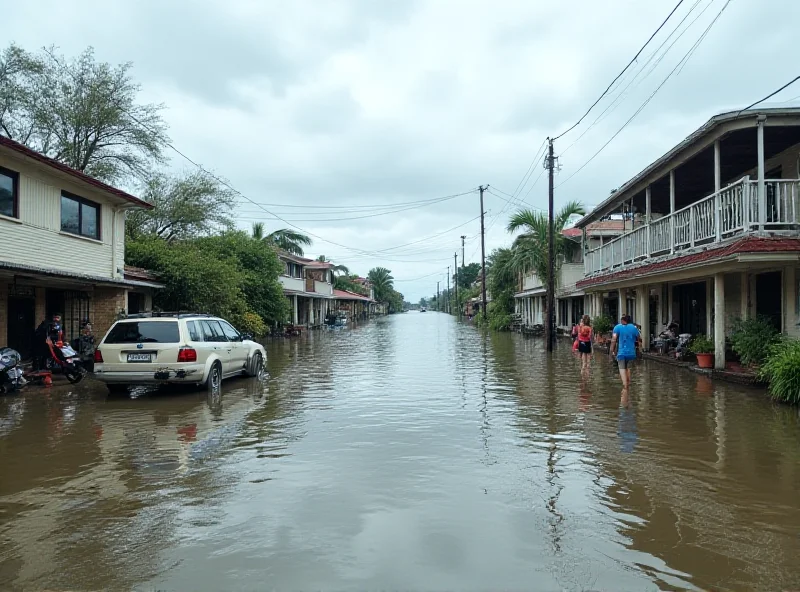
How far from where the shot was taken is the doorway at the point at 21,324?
15.7 meters

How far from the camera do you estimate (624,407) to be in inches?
427

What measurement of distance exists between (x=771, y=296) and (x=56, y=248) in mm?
18365

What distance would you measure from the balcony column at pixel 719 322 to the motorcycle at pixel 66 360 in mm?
14780

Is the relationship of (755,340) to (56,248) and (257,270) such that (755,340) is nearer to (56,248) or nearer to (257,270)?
(56,248)

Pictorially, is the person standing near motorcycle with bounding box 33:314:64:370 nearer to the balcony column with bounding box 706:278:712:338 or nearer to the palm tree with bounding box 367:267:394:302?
the balcony column with bounding box 706:278:712:338

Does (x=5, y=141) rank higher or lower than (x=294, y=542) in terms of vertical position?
higher

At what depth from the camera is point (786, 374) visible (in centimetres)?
1067

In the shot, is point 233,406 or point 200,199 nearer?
point 233,406

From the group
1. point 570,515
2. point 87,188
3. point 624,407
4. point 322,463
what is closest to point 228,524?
point 322,463

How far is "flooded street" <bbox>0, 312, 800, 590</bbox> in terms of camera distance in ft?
13.8

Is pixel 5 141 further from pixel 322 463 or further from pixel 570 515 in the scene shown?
pixel 570 515

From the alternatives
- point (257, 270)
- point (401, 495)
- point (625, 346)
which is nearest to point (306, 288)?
point (257, 270)

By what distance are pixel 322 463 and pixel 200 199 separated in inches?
1050

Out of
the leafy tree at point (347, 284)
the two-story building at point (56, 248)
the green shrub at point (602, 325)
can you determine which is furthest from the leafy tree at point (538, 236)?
the leafy tree at point (347, 284)
